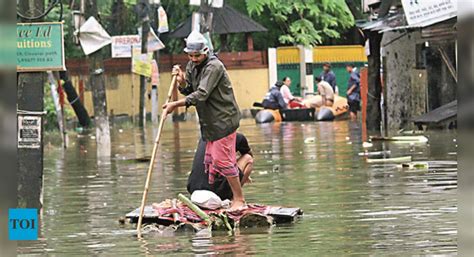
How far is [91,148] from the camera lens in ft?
96.2

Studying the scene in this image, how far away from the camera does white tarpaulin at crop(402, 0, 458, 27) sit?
76.3 ft

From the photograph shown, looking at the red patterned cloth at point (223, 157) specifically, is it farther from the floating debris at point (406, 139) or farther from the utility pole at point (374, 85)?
the utility pole at point (374, 85)

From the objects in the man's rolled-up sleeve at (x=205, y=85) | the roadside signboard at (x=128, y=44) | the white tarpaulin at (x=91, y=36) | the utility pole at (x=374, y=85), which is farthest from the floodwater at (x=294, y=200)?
the roadside signboard at (x=128, y=44)

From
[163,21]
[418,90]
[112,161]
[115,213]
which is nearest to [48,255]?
[115,213]

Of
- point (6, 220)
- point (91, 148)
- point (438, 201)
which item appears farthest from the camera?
point (91, 148)

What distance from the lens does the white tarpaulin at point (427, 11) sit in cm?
2325

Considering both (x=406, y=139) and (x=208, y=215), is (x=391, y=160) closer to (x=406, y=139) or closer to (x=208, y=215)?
(x=406, y=139)

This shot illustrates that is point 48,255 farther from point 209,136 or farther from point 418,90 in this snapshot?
point 418,90

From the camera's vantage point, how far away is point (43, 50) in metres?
13.5

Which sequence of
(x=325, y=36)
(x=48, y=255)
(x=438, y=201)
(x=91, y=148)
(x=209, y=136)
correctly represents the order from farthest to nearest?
1. (x=325, y=36)
2. (x=91, y=148)
3. (x=438, y=201)
4. (x=209, y=136)
5. (x=48, y=255)

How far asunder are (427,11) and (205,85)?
1205 centimetres

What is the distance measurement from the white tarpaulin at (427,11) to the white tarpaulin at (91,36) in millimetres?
6379

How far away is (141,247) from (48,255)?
2.70 ft

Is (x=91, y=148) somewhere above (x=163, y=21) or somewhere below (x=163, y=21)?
below
